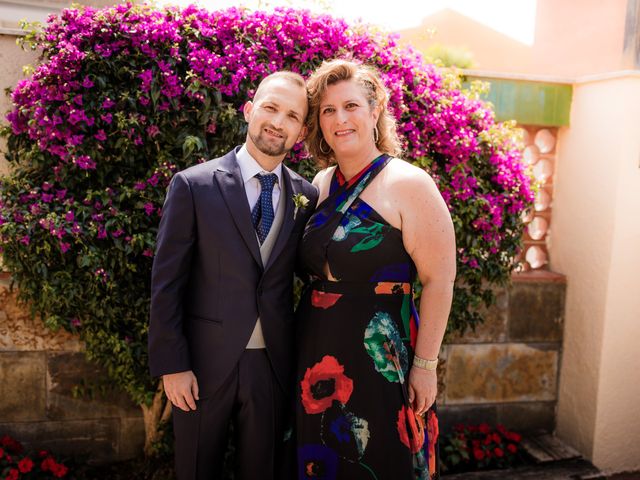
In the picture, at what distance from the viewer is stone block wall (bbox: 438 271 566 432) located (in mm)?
3906

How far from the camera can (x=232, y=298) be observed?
211cm

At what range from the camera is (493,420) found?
158 inches

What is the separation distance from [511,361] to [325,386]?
2231mm

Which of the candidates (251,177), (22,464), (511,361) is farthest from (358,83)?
(22,464)

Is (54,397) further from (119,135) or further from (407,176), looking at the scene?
(407,176)

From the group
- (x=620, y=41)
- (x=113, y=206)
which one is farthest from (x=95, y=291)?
(x=620, y=41)

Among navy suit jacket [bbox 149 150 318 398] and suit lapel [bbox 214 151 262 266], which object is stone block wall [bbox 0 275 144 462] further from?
suit lapel [bbox 214 151 262 266]

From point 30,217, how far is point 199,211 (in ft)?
3.94

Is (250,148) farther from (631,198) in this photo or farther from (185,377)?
(631,198)

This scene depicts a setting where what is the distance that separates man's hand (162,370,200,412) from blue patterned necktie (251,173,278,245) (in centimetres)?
58

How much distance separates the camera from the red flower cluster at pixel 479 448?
3684 millimetres

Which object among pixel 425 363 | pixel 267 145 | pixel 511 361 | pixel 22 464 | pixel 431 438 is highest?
pixel 267 145

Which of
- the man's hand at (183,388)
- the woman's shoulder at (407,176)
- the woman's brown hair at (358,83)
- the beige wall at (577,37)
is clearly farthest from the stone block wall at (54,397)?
the beige wall at (577,37)

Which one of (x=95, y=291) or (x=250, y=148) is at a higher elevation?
(x=250, y=148)
